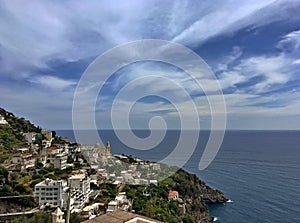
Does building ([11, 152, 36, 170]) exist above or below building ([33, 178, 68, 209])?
above

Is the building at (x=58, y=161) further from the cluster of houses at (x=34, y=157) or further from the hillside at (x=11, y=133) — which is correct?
the hillside at (x=11, y=133)

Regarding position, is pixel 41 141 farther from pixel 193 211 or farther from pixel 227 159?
pixel 227 159

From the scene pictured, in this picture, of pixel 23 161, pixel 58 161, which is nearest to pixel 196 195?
pixel 58 161

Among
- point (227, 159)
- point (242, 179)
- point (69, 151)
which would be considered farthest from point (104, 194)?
point (227, 159)

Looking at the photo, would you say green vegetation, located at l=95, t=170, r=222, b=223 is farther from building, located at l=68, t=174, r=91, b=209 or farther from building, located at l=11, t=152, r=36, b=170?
building, located at l=11, t=152, r=36, b=170

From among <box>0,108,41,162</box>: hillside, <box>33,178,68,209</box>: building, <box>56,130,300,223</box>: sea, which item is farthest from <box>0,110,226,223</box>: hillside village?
<box>56,130,300,223</box>: sea

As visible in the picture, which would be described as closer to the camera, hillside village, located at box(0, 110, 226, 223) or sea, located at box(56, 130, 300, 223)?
hillside village, located at box(0, 110, 226, 223)

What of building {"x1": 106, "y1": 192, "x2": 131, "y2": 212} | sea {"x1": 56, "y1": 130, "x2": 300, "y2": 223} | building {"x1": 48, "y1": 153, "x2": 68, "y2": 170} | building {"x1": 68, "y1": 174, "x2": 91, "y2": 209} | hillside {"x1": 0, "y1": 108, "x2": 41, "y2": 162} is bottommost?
sea {"x1": 56, "y1": 130, "x2": 300, "y2": 223}

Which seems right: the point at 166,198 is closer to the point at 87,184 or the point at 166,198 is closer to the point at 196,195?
the point at 196,195
